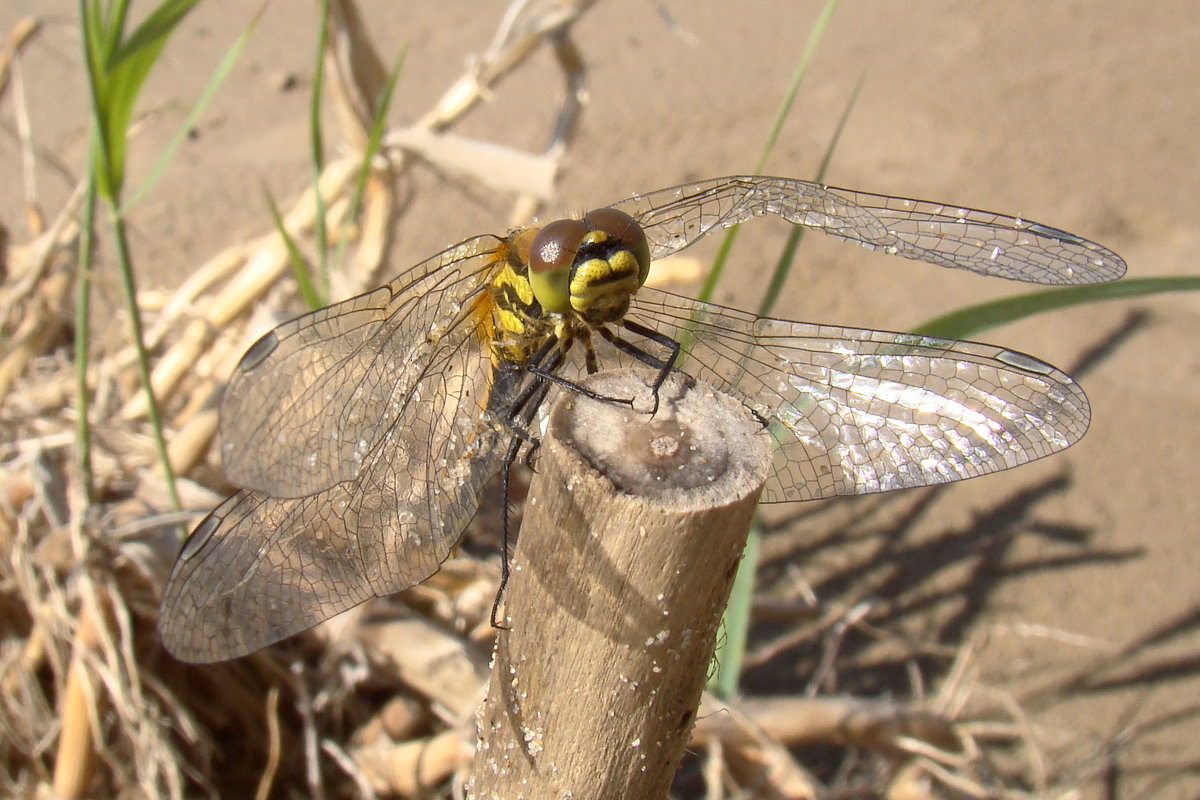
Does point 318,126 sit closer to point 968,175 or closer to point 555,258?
point 555,258

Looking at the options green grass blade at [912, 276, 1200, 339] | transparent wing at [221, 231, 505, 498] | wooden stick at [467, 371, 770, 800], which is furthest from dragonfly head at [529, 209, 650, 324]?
green grass blade at [912, 276, 1200, 339]

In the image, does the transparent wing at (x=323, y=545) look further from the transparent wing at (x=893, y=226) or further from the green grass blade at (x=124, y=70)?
the green grass blade at (x=124, y=70)

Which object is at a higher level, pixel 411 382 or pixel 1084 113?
pixel 1084 113

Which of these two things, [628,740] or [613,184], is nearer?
[628,740]

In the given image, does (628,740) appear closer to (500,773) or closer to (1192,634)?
(500,773)

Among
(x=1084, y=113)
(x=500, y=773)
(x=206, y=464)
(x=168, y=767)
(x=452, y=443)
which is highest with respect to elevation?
(x=1084, y=113)

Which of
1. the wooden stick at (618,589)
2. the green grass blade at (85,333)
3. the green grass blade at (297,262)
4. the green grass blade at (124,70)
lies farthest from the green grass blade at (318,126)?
the wooden stick at (618,589)

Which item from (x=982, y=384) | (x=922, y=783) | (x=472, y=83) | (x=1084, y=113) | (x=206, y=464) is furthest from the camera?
(x=1084, y=113)

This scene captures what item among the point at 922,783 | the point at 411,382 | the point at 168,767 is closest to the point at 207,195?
the point at 168,767

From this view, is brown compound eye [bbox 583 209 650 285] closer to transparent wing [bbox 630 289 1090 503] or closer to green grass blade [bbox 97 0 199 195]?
transparent wing [bbox 630 289 1090 503]
